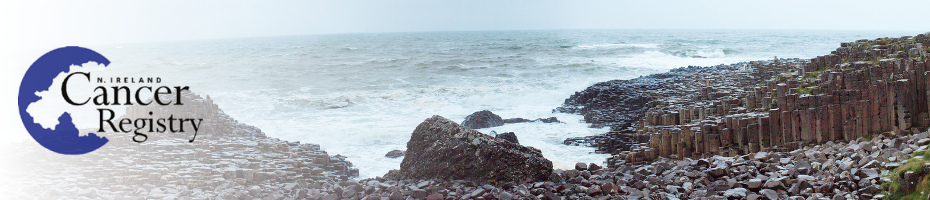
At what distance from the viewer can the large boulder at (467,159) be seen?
21.9ft

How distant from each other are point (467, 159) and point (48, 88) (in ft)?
24.5

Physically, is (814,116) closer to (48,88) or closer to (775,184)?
(775,184)

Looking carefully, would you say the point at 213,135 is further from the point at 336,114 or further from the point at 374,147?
the point at 336,114

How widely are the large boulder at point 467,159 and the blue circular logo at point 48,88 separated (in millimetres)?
4503

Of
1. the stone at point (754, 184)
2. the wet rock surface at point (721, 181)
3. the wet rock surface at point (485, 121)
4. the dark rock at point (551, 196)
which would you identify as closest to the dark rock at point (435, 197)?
the wet rock surface at point (721, 181)

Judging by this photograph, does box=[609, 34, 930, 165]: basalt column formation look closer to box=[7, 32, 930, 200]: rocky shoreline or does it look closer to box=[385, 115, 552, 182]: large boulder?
box=[7, 32, 930, 200]: rocky shoreline

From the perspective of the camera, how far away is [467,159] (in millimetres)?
6797

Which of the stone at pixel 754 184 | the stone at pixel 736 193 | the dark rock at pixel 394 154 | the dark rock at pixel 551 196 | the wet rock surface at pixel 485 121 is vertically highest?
the stone at pixel 754 184

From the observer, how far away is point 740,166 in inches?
243

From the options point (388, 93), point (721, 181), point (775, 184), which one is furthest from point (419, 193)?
point (388, 93)

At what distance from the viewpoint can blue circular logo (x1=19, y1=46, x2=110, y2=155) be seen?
9.18m

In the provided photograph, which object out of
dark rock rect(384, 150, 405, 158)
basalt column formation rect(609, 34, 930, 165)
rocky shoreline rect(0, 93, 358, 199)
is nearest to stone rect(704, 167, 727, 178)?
basalt column formation rect(609, 34, 930, 165)

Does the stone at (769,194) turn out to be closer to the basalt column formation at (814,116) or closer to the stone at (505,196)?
the stone at (505,196)

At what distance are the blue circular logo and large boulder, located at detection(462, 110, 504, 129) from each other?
→ 253 inches
